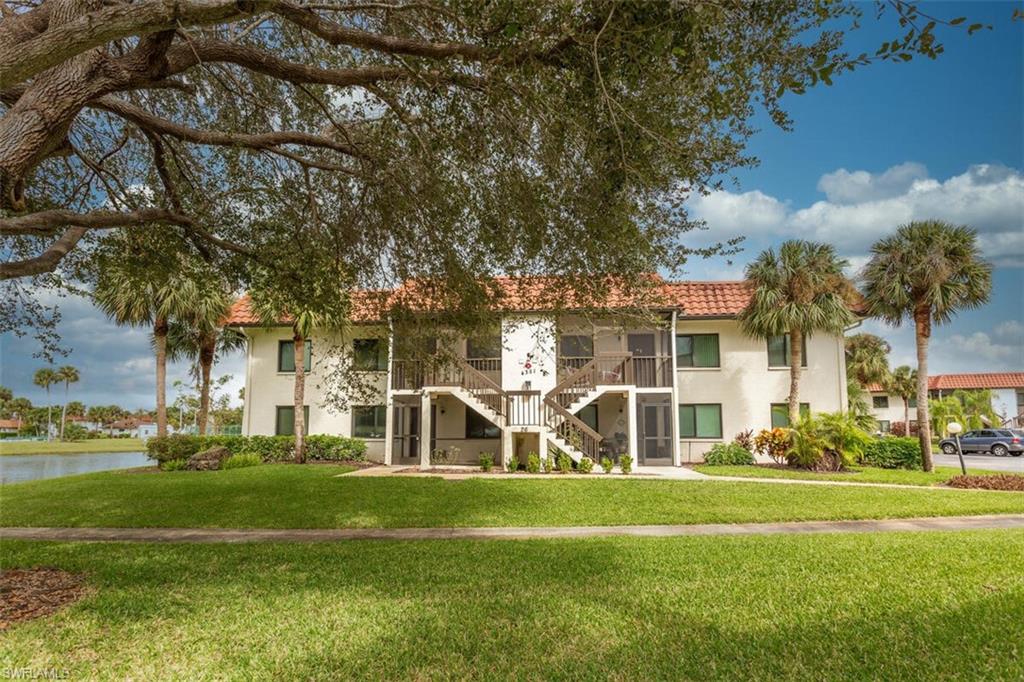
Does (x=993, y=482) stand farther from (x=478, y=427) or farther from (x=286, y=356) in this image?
(x=286, y=356)

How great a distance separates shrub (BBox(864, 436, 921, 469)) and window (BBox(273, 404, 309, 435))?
2137cm

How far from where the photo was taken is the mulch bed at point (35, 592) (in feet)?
18.6

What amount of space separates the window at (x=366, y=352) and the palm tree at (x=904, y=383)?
148 ft

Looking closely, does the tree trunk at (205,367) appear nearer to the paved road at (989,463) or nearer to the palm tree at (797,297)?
the palm tree at (797,297)

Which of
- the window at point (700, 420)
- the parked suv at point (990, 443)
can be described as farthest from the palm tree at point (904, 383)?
the window at point (700, 420)

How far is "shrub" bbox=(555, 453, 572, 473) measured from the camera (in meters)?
18.2

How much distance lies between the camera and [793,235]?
862 inches

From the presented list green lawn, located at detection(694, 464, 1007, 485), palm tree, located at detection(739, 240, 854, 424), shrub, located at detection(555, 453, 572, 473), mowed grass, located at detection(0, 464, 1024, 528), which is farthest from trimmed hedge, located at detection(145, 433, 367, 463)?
palm tree, located at detection(739, 240, 854, 424)

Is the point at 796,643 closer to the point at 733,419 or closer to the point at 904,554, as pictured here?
the point at 904,554

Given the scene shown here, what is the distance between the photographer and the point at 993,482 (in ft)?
51.1

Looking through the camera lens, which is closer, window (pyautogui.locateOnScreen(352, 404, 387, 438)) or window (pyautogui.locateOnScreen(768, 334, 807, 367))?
window (pyautogui.locateOnScreen(768, 334, 807, 367))

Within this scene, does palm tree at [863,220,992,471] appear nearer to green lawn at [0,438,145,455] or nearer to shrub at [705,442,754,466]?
shrub at [705,442,754,466]

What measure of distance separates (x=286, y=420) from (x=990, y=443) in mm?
40859

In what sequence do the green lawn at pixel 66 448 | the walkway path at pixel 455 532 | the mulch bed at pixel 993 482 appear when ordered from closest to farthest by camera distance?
1. the walkway path at pixel 455 532
2. the mulch bed at pixel 993 482
3. the green lawn at pixel 66 448
